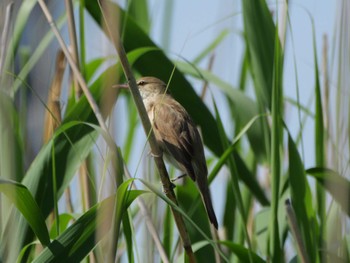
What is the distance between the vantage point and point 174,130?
125 inches

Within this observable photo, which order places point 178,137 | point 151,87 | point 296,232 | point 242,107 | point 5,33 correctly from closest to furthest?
point 296,232, point 5,33, point 242,107, point 178,137, point 151,87

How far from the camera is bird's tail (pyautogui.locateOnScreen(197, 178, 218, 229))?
8.46 ft

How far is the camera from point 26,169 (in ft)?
7.97

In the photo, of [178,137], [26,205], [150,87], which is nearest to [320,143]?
[178,137]

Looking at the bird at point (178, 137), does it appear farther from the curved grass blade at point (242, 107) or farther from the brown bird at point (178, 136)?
the curved grass blade at point (242, 107)

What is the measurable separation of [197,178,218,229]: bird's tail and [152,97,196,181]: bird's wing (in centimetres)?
31

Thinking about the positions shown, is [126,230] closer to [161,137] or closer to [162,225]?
[162,225]

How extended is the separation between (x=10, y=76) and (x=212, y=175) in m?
0.86

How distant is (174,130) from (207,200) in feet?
1.96

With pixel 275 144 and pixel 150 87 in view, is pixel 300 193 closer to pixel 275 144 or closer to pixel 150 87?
pixel 275 144

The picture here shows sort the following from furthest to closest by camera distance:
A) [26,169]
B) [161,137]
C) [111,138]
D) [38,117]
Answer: [161,137] → [26,169] → [38,117] → [111,138]

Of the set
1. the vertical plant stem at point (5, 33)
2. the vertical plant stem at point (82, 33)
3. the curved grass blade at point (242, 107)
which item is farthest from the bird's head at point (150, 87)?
the vertical plant stem at point (5, 33)

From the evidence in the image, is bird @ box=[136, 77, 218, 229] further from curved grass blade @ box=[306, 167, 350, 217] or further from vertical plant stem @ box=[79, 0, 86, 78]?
curved grass blade @ box=[306, 167, 350, 217]

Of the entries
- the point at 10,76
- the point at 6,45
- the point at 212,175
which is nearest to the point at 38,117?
the point at 10,76
